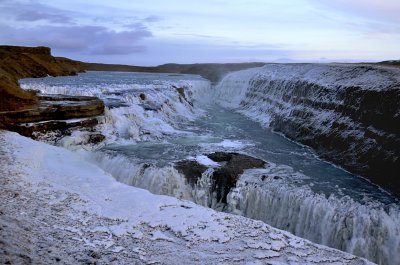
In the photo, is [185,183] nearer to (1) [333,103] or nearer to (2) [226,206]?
(2) [226,206]

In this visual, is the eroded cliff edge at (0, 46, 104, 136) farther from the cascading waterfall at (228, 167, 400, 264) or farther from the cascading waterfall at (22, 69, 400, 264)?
the cascading waterfall at (228, 167, 400, 264)

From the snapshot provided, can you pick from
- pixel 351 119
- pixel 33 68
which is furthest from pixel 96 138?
pixel 33 68

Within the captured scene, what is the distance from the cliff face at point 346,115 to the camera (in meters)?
12.9

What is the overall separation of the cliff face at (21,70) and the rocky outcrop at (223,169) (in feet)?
24.4

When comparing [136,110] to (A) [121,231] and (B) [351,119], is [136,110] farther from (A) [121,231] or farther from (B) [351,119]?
(A) [121,231]

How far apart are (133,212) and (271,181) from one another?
495cm

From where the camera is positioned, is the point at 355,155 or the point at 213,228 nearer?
the point at 213,228

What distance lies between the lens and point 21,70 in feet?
109

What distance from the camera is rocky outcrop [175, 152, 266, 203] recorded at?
1184cm

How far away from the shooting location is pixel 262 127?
22.3 metres

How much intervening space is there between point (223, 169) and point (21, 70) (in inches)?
→ 1032

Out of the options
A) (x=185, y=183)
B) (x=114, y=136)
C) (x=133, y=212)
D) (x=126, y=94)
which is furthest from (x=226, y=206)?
(x=126, y=94)

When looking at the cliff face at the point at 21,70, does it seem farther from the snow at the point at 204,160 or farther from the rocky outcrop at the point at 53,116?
the snow at the point at 204,160

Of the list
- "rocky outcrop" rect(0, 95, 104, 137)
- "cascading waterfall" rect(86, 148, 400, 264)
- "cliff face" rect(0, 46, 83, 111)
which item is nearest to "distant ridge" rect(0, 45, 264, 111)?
"cliff face" rect(0, 46, 83, 111)
